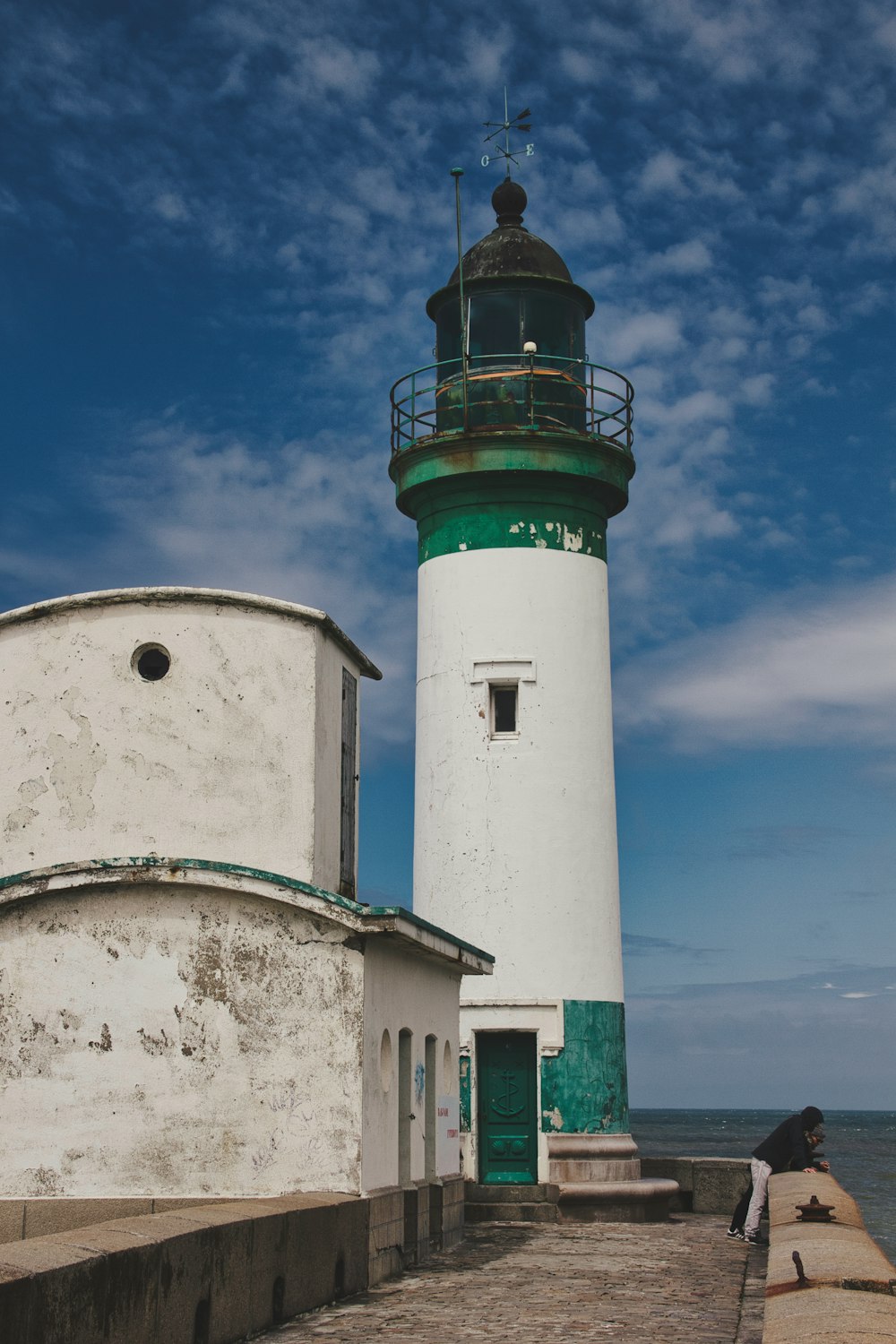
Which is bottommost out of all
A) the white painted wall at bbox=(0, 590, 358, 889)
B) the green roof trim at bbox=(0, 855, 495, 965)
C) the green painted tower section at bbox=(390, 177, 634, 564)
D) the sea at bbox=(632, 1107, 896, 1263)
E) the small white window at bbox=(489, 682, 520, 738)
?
the sea at bbox=(632, 1107, 896, 1263)

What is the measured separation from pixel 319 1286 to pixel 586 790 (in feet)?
31.0

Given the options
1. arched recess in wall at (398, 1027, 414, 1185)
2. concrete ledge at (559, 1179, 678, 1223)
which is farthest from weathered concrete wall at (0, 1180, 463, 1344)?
concrete ledge at (559, 1179, 678, 1223)

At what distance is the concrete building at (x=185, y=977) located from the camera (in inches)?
460

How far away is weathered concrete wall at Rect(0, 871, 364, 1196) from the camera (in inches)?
459

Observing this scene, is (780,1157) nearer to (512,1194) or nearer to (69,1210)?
(512,1194)

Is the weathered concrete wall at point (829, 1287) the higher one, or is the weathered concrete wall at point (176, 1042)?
the weathered concrete wall at point (176, 1042)

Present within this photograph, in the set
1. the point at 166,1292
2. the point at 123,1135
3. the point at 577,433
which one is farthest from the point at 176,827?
the point at 577,433

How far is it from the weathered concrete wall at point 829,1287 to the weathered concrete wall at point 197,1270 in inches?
121

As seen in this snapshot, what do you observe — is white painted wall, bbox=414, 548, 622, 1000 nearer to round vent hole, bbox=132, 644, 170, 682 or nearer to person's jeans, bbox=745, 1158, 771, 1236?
person's jeans, bbox=745, 1158, 771, 1236

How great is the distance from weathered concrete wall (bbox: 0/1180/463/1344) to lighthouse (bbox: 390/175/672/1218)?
18.6 feet

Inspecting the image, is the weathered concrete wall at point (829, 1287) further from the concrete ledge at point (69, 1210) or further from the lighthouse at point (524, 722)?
the lighthouse at point (524, 722)

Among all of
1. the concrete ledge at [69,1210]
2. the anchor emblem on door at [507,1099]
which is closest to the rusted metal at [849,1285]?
the concrete ledge at [69,1210]

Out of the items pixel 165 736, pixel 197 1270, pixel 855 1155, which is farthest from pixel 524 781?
pixel 855 1155

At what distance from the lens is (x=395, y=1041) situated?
1352cm
